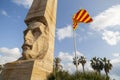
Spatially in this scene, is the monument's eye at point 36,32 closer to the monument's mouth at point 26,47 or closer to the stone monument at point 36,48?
the stone monument at point 36,48

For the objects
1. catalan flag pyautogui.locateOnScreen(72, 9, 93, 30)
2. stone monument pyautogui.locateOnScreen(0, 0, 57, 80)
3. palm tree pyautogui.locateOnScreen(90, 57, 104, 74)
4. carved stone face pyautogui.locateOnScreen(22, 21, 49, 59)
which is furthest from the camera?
palm tree pyautogui.locateOnScreen(90, 57, 104, 74)

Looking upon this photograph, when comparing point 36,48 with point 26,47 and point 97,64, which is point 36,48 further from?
point 97,64

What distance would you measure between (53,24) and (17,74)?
4320 mm

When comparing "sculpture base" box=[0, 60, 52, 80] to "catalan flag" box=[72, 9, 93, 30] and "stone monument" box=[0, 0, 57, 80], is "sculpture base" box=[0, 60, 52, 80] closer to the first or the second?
"stone monument" box=[0, 0, 57, 80]

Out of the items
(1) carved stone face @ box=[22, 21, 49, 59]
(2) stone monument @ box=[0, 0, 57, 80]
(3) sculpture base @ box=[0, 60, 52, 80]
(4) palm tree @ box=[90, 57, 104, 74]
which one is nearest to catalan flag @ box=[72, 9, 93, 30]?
(2) stone monument @ box=[0, 0, 57, 80]

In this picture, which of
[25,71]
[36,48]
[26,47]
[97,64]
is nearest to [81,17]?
[36,48]

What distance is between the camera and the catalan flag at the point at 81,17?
1147cm

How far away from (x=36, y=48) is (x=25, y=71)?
5.15 feet

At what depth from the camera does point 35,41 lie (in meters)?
8.58

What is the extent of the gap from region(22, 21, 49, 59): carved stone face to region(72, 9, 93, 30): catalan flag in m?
3.32

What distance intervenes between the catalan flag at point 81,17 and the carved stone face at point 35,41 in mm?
3315

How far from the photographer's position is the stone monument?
7.38 meters

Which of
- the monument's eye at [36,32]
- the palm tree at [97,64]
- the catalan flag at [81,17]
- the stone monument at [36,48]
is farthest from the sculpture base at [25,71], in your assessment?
the palm tree at [97,64]

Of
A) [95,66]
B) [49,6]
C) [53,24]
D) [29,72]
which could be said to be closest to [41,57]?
[29,72]
